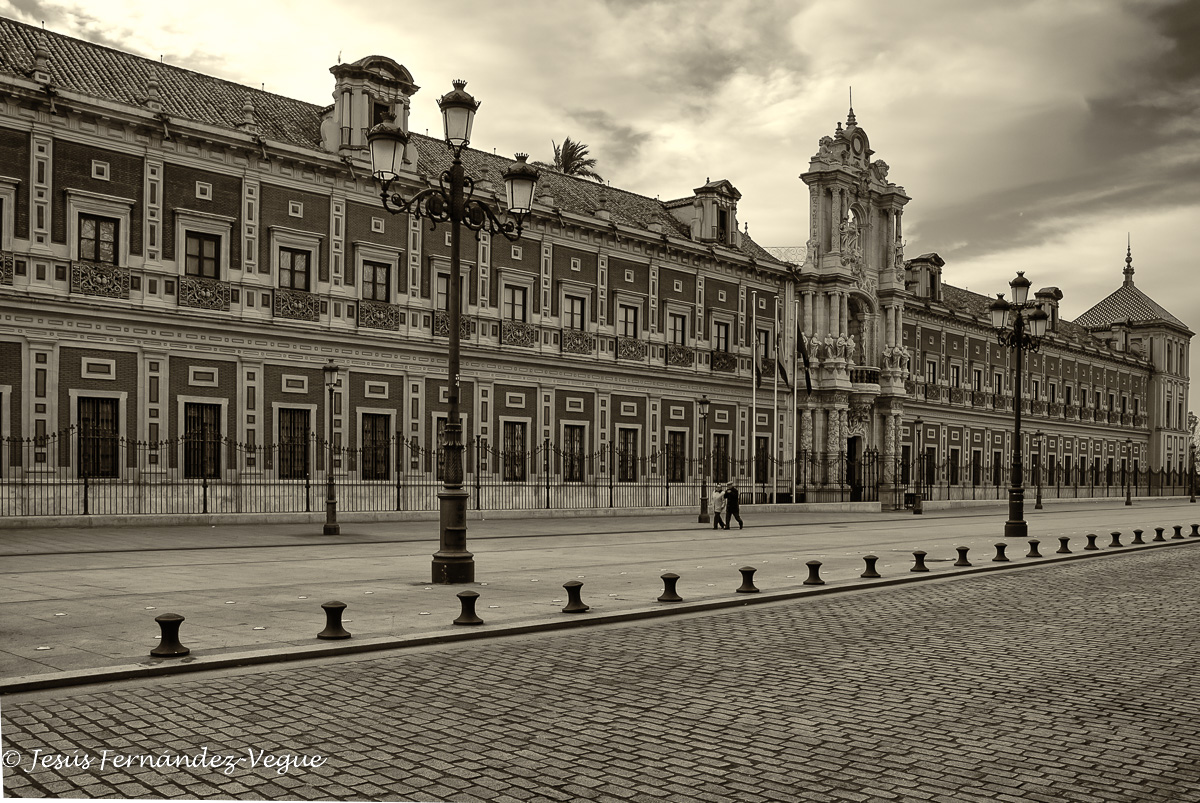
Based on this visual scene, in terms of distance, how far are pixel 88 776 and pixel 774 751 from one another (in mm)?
3696

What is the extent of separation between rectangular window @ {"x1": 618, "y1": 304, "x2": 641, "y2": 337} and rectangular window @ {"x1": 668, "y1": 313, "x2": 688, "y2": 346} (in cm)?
189

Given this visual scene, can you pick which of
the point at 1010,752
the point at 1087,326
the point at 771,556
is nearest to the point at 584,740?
the point at 1010,752

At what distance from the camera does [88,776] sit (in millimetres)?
5465

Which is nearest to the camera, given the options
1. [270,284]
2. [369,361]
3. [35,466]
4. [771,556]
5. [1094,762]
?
[1094,762]

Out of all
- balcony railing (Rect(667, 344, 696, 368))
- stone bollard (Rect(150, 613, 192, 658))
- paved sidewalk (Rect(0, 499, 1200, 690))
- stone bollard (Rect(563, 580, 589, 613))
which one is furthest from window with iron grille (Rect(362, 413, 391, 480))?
stone bollard (Rect(150, 613, 192, 658))

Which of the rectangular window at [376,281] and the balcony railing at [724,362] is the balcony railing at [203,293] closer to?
the rectangular window at [376,281]

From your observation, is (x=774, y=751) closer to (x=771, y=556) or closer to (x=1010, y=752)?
(x=1010, y=752)

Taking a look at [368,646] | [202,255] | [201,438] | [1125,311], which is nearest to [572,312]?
[202,255]

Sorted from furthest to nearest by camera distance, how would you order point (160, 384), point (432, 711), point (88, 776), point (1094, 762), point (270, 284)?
point (270, 284) < point (160, 384) < point (432, 711) < point (1094, 762) < point (88, 776)

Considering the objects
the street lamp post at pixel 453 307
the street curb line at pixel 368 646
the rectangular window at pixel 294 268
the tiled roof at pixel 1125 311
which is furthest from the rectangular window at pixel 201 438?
the tiled roof at pixel 1125 311

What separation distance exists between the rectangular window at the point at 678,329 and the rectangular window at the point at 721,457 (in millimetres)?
4087

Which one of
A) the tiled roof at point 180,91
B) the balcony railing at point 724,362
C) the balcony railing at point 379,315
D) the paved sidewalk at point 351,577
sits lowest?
the paved sidewalk at point 351,577

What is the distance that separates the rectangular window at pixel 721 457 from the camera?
138 ft

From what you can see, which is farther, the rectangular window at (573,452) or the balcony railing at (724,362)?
the balcony railing at (724,362)
